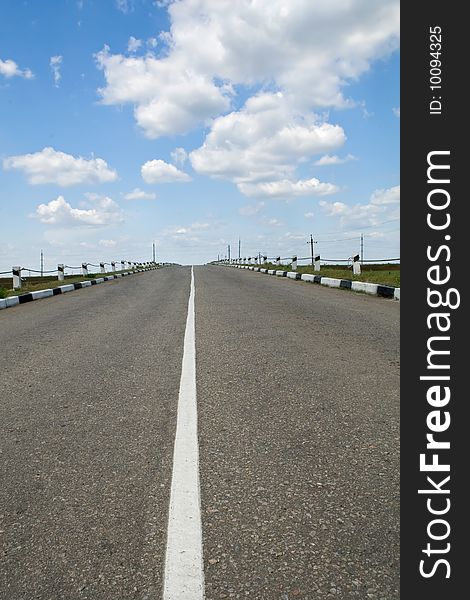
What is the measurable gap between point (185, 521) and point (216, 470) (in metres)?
0.58

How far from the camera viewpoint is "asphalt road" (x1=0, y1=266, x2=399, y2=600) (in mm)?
2037

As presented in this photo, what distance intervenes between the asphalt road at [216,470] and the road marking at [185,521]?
4cm

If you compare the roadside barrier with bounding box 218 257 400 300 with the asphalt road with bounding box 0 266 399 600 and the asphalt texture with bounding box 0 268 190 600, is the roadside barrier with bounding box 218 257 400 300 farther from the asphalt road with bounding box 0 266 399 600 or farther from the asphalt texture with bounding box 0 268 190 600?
the asphalt texture with bounding box 0 268 190 600

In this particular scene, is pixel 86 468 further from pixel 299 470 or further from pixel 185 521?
pixel 299 470

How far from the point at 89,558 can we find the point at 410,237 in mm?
2032

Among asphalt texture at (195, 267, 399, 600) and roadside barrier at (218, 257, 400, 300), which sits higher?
roadside barrier at (218, 257, 400, 300)

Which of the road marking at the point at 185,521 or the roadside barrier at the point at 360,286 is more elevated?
the roadside barrier at the point at 360,286

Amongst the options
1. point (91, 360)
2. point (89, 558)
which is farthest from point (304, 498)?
point (91, 360)

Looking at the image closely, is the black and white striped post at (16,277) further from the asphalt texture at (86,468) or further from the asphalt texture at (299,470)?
the asphalt texture at (299,470)

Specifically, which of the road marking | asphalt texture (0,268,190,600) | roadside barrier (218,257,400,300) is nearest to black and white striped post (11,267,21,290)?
roadside barrier (218,257,400,300)

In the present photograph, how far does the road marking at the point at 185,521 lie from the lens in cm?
195

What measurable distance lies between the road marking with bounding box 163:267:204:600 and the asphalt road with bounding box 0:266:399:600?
0.13 feet

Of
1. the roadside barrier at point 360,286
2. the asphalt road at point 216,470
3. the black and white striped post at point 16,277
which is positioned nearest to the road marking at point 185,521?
the asphalt road at point 216,470

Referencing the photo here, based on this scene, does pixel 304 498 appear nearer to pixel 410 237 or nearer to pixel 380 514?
pixel 380 514
